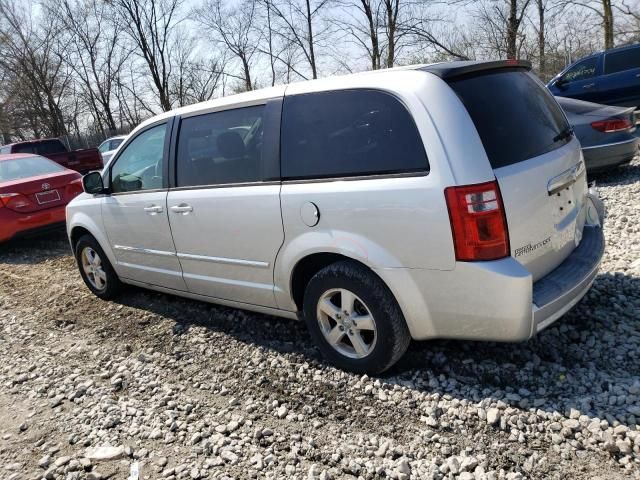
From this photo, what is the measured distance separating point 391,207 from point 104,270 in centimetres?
358

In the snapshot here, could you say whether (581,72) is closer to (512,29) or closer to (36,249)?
(512,29)

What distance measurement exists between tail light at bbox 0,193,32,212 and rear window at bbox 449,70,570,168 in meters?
7.00

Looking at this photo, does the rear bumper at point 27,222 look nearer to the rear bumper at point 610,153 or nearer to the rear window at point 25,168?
the rear window at point 25,168

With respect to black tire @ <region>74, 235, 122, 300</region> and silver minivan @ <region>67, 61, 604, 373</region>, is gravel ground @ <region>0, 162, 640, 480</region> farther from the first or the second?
black tire @ <region>74, 235, 122, 300</region>

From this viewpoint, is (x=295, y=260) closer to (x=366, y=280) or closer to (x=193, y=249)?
(x=366, y=280)

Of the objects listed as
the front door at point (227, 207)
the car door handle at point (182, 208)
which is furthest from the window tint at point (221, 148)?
the car door handle at point (182, 208)

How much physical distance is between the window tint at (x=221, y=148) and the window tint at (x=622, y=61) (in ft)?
34.7

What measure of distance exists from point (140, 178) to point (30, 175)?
4.89 m

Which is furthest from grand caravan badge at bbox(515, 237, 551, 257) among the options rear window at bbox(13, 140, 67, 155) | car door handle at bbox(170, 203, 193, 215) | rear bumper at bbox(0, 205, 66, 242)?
rear window at bbox(13, 140, 67, 155)

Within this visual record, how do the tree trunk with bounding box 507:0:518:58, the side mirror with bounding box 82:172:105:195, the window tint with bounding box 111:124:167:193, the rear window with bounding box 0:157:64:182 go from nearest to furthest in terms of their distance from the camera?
the window tint with bounding box 111:124:167:193
the side mirror with bounding box 82:172:105:195
the rear window with bounding box 0:157:64:182
the tree trunk with bounding box 507:0:518:58

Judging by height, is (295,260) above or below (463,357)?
above

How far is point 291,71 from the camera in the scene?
27625 millimetres

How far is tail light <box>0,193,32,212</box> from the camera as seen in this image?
7426 mm

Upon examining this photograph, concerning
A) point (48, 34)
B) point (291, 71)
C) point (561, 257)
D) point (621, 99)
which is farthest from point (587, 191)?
point (48, 34)
